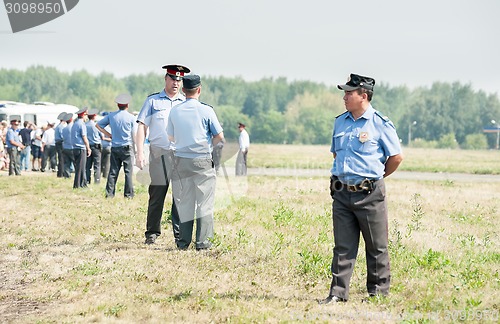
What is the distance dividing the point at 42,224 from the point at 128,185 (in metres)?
A: 3.64

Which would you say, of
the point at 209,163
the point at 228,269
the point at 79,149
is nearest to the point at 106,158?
the point at 79,149

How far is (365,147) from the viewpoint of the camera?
6492 millimetres

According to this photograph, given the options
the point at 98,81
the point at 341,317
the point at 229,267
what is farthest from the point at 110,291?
the point at 98,81

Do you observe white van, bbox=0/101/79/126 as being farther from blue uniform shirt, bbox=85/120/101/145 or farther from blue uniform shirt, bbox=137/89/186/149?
blue uniform shirt, bbox=137/89/186/149

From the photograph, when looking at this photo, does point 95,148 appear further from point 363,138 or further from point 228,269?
point 363,138

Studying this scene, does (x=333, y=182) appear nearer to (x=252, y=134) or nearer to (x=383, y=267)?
(x=383, y=267)

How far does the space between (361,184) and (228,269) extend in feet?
7.45

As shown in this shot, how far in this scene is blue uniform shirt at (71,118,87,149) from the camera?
17.9 meters

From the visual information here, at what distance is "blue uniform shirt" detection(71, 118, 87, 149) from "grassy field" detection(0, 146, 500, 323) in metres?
4.31

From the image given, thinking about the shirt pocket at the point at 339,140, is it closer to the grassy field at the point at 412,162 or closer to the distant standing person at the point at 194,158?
the distant standing person at the point at 194,158

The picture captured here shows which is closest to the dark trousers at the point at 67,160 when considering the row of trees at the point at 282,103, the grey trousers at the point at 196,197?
the grey trousers at the point at 196,197

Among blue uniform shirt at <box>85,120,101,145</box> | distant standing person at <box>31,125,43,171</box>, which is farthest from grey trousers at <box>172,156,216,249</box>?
distant standing person at <box>31,125,43,171</box>

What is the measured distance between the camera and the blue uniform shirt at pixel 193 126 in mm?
8906

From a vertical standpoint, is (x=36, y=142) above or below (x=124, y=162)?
below
